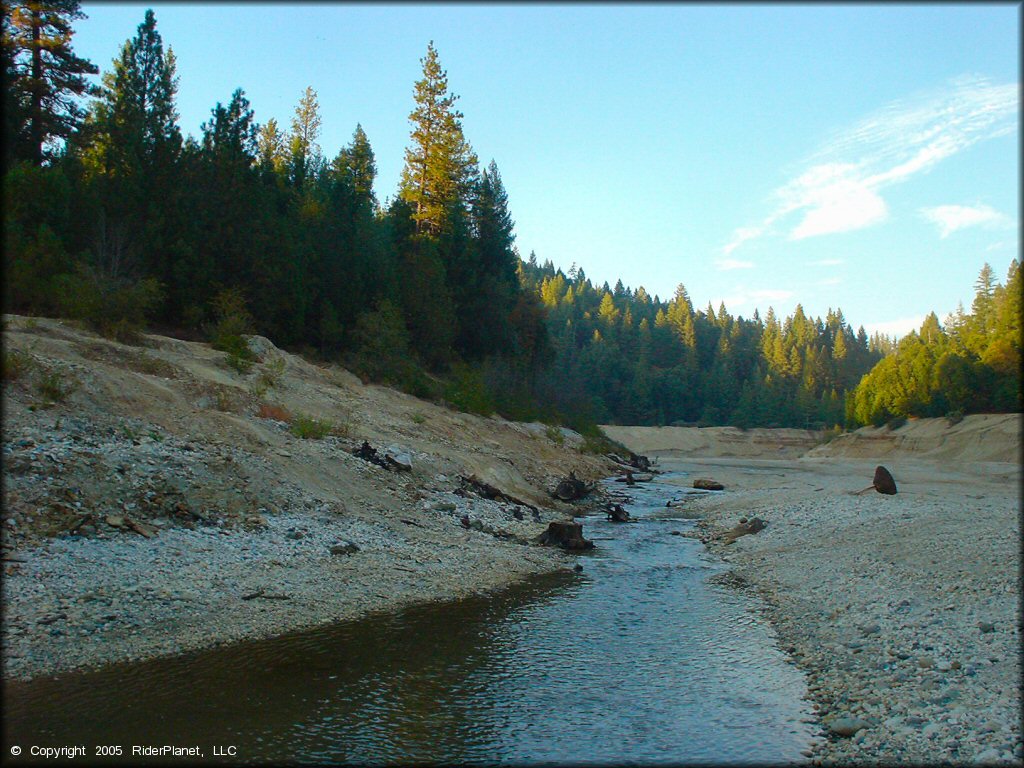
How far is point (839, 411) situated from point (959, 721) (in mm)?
120130

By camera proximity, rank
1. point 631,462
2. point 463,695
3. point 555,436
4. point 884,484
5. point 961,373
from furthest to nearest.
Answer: point 631,462 → point 961,373 → point 555,436 → point 884,484 → point 463,695

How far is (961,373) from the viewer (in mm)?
45875

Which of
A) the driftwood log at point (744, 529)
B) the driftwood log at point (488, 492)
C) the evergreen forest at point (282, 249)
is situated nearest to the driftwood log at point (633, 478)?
the evergreen forest at point (282, 249)

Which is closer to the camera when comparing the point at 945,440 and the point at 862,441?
the point at 945,440

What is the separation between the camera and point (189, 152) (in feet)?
115

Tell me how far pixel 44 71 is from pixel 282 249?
13480 millimetres

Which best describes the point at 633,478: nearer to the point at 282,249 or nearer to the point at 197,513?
the point at 282,249

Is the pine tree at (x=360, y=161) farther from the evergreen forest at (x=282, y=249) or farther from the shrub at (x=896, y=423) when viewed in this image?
the shrub at (x=896, y=423)

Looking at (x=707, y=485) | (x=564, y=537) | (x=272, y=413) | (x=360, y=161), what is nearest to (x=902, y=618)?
(x=564, y=537)

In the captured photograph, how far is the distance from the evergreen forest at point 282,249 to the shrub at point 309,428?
212 inches

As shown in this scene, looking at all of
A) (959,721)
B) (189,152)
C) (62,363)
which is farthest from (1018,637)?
(189,152)

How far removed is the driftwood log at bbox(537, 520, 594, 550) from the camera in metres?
17.5

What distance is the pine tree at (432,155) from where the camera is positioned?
56.7 metres

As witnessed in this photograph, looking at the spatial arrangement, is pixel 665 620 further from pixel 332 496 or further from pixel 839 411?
pixel 839 411
